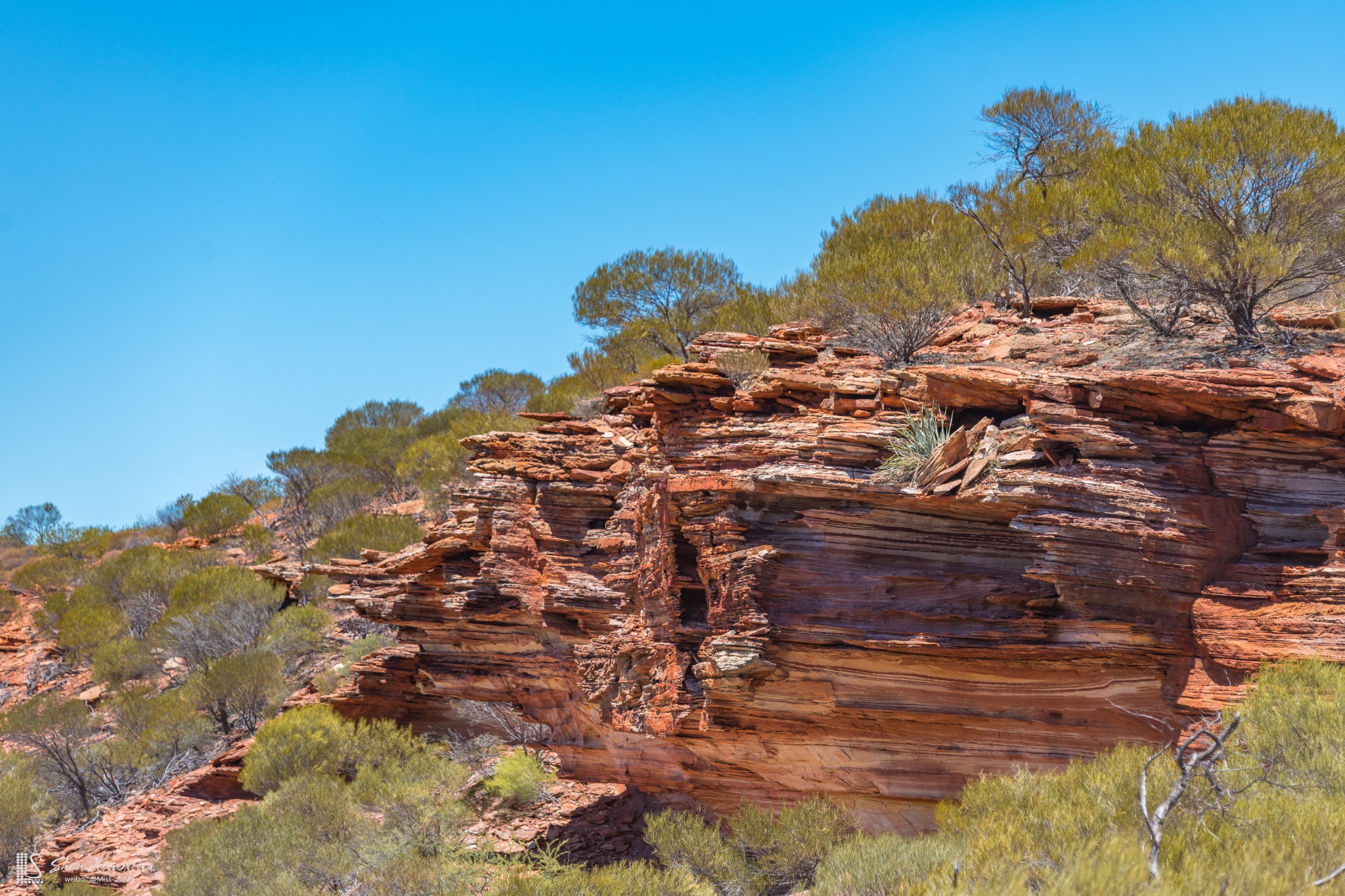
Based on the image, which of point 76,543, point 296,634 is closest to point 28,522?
point 76,543

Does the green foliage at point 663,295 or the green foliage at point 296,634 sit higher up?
the green foliage at point 663,295

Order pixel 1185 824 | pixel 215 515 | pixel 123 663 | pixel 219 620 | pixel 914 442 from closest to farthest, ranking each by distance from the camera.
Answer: pixel 1185 824 → pixel 914 442 → pixel 219 620 → pixel 123 663 → pixel 215 515

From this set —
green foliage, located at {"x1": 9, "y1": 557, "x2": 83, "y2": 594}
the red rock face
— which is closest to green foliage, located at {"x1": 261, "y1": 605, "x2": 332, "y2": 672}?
the red rock face

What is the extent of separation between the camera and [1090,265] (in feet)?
42.1

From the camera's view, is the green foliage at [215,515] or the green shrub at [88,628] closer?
the green shrub at [88,628]

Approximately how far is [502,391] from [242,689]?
17001mm

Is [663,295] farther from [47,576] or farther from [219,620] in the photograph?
[47,576]

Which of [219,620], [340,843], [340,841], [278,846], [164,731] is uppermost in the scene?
[219,620]

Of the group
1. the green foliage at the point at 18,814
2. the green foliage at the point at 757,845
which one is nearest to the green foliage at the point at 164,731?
the green foliage at the point at 18,814

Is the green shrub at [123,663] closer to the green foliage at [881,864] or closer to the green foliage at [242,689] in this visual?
the green foliage at [242,689]

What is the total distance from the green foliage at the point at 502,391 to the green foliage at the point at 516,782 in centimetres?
1899

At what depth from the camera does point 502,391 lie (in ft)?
110

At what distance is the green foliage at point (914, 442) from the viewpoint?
A: 9805 mm

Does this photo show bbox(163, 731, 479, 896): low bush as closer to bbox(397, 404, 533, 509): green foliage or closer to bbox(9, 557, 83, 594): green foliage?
bbox(397, 404, 533, 509): green foliage
